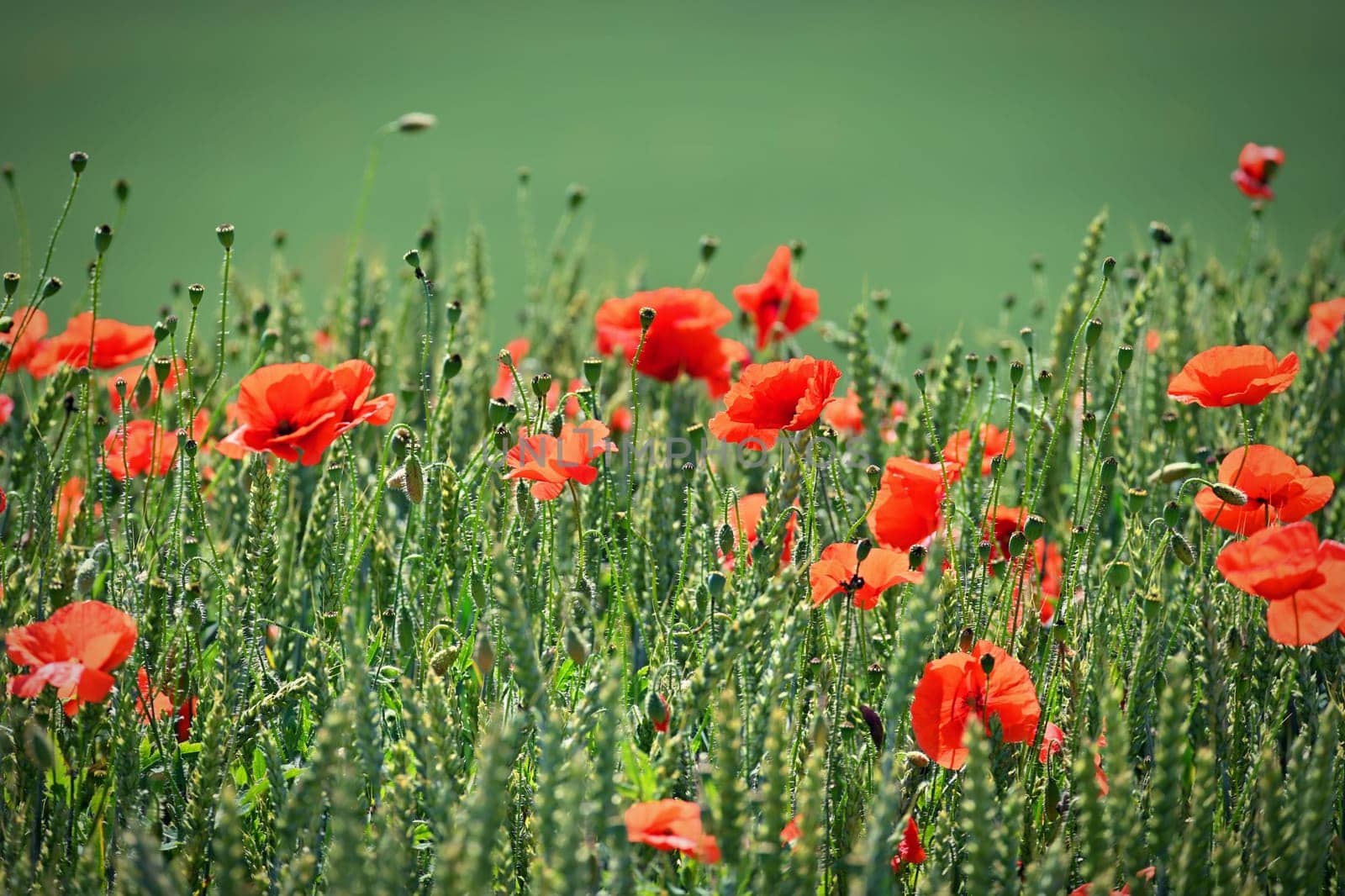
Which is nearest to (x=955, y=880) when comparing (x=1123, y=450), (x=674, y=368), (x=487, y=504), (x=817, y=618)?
(x=817, y=618)

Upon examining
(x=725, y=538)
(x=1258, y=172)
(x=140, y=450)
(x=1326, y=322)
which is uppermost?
(x=1258, y=172)

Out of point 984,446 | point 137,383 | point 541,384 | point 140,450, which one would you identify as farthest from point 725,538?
point 140,450

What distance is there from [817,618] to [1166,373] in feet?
3.46

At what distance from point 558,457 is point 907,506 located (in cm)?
43

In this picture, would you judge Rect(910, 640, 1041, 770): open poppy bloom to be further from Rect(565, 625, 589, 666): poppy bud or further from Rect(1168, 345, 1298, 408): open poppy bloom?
Rect(1168, 345, 1298, 408): open poppy bloom

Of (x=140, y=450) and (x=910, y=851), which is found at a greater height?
(x=140, y=450)

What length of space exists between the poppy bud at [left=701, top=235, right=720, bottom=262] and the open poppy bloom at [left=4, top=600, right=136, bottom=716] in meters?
1.45

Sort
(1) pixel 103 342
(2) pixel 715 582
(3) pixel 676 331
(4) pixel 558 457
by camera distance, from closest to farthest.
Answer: (2) pixel 715 582
(4) pixel 558 457
(1) pixel 103 342
(3) pixel 676 331

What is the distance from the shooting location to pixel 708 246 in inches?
96.3

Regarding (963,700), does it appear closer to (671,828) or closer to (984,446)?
(671,828)

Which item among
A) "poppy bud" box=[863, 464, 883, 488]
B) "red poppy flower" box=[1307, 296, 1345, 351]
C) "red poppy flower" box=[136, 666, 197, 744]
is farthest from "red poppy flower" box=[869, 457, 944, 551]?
"red poppy flower" box=[1307, 296, 1345, 351]

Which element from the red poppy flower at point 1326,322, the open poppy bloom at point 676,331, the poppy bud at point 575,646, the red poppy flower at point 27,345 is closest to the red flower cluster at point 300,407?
the poppy bud at point 575,646

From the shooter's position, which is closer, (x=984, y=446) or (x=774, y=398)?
(x=774, y=398)

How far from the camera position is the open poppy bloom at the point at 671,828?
102 cm
